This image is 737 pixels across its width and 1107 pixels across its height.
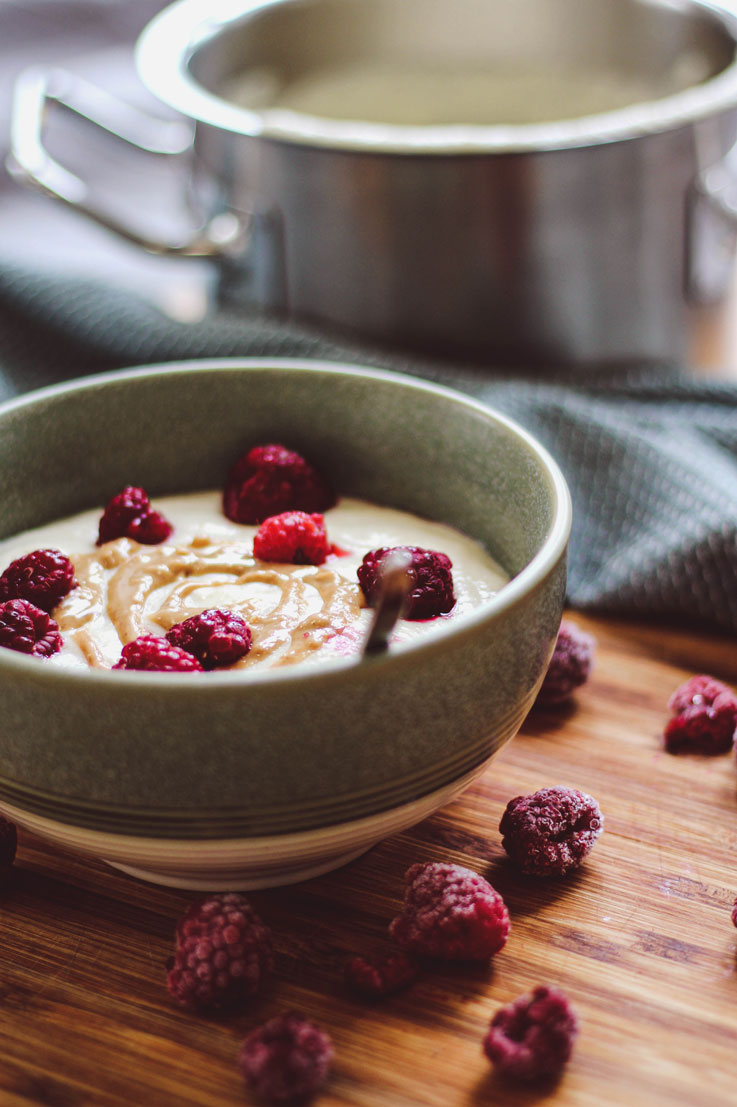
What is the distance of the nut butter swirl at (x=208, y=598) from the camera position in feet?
2.97

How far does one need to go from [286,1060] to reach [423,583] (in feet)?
1.22

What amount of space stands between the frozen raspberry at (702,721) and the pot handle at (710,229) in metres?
0.67

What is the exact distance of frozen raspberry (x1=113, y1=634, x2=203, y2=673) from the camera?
82 centimetres

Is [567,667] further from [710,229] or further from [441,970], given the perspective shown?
[710,229]

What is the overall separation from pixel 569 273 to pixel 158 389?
1.87 ft

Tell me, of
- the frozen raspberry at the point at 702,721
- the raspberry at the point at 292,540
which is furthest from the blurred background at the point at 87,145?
the frozen raspberry at the point at 702,721

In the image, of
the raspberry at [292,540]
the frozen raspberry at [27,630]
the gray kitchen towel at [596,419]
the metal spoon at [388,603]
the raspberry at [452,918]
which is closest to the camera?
the metal spoon at [388,603]

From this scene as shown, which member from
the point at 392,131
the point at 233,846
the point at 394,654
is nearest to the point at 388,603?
the point at 394,654

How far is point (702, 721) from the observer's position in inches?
40.6

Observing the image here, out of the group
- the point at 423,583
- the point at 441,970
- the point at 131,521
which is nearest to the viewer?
the point at 441,970

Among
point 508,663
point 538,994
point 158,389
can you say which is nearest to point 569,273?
point 158,389

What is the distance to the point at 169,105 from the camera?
146 cm

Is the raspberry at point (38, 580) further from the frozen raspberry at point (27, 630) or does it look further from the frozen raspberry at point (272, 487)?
the frozen raspberry at point (272, 487)

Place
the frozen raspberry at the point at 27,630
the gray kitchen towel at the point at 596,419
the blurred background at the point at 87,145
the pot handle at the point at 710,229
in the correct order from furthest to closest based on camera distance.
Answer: the blurred background at the point at 87,145, the pot handle at the point at 710,229, the gray kitchen towel at the point at 596,419, the frozen raspberry at the point at 27,630
